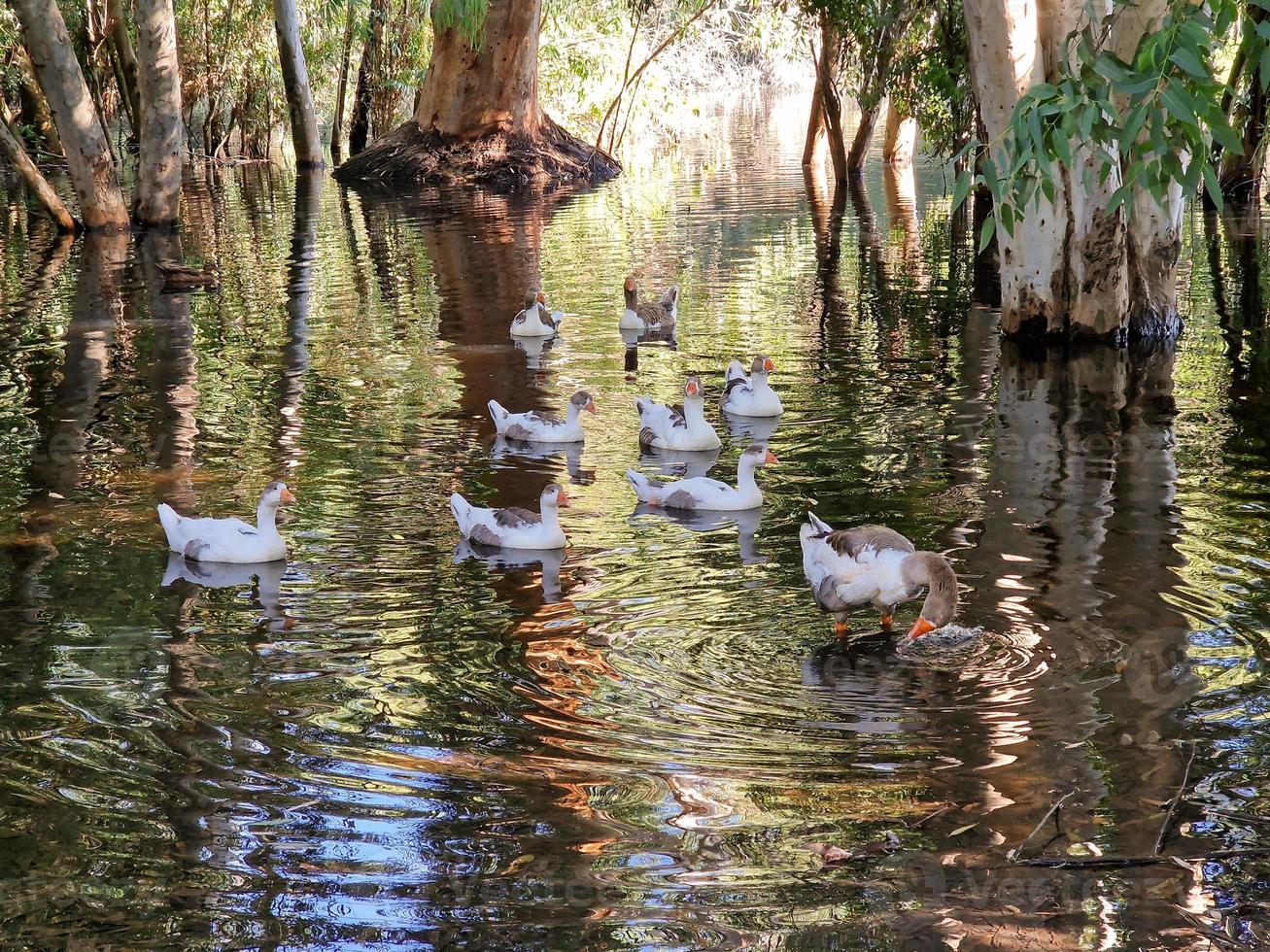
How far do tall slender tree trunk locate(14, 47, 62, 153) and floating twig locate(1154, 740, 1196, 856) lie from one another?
38482mm

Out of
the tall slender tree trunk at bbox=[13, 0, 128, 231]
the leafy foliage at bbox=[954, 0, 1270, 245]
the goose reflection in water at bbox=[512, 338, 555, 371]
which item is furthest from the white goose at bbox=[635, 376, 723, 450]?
the tall slender tree trunk at bbox=[13, 0, 128, 231]

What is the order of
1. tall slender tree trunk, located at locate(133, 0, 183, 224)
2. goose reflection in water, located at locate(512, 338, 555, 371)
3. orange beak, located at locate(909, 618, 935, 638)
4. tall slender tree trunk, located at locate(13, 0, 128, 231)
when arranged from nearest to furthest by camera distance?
orange beak, located at locate(909, 618, 935, 638) → goose reflection in water, located at locate(512, 338, 555, 371) → tall slender tree trunk, located at locate(13, 0, 128, 231) → tall slender tree trunk, located at locate(133, 0, 183, 224)

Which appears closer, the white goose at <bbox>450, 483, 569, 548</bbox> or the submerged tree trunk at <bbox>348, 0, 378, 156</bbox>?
the white goose at <bbox>450, 483, 569, 548</bbox>

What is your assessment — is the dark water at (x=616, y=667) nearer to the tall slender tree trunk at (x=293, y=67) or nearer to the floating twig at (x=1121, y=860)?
the floating twig at (x=1121, y=860)

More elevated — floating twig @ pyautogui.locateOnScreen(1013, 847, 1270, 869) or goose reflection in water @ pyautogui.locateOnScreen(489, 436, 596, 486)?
goose reflection in water @ pyautogui.locateOnScreen(489, 436, 596, 486)

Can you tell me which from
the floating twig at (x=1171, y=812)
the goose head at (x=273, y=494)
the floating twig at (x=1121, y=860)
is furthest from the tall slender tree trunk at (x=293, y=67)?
the floating twig at (x=1121, y=860)

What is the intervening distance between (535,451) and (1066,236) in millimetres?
5716

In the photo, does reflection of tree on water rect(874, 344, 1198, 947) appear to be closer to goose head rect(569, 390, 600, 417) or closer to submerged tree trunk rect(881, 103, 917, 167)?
goose head rect(569, 390, 600, 417)

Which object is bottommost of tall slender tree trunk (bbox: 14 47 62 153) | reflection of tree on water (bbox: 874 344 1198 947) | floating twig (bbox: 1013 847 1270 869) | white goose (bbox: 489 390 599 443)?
floating twig (bbox: 1013 847 1270 869)

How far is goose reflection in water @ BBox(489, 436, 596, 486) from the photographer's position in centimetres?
1057

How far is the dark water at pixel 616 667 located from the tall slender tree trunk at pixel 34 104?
2772 cm

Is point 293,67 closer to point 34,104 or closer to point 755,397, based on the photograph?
point 34,104

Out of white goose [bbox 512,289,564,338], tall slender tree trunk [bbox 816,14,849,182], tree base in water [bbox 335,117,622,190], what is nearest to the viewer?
white goose [bbox 512,289,564,338]

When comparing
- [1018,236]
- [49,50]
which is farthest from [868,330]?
[49,50]
